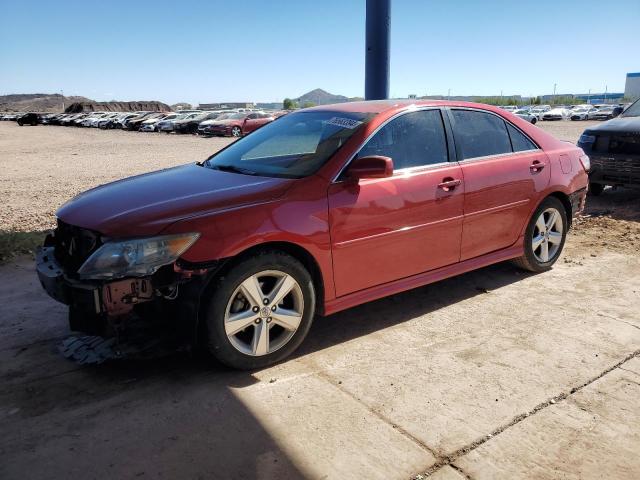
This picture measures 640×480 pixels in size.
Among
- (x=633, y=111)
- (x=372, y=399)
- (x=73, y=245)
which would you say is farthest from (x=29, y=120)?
(x=372, y=399)

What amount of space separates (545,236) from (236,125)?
2705 centimetres

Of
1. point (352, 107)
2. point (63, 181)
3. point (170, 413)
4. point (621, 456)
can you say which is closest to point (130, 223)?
point (170, 413)

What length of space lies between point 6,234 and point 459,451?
19.1ft

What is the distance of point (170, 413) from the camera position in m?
2.82

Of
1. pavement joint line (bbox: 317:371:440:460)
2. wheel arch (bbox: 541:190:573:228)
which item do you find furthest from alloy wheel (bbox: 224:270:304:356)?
wheel arch (bbox: 541:190:573:228)

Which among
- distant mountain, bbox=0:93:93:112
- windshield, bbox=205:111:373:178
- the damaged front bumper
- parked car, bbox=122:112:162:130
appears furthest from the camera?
distant mountain, bbox=0:93:93:112

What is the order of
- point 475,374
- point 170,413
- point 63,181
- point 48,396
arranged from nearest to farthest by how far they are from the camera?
point 170,413, point 48,396, point 475,374, point 63,181

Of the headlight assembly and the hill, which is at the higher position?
the hill

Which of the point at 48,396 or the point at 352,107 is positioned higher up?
the point at 352,107

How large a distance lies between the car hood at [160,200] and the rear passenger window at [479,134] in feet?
5.44

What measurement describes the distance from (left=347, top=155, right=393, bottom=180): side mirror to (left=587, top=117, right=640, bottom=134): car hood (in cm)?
568

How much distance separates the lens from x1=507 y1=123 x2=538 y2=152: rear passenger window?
15.3 ft

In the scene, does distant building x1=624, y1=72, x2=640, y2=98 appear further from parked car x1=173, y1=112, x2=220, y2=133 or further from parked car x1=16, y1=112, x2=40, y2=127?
parked car x1=16, y1=112, x2=40, y2=127

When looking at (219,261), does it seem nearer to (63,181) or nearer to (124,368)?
(124,368)
